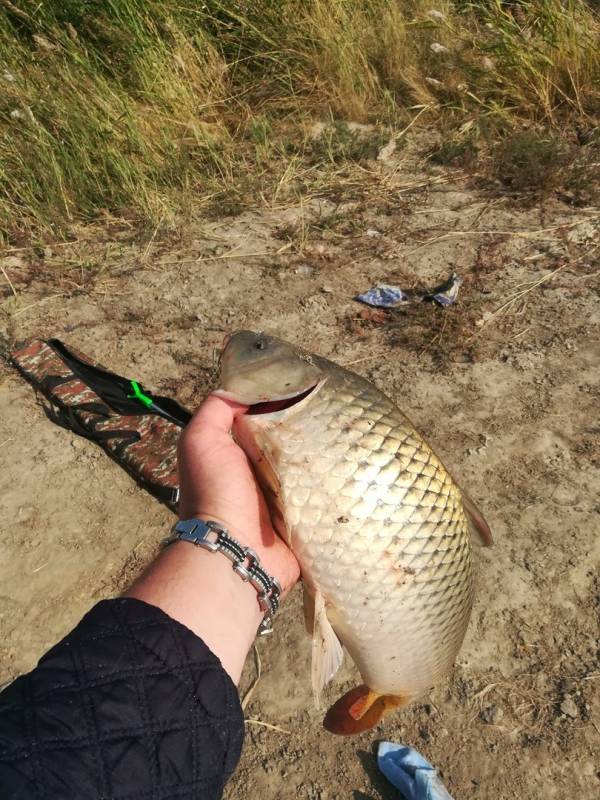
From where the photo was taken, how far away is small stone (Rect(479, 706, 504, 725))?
220cm

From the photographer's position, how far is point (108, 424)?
10.6 feet

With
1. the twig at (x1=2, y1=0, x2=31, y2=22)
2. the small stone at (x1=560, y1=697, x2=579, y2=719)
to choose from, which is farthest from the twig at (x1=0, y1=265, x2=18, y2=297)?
the small stone at (x1=560, y1=697, x2=579, y2=719)

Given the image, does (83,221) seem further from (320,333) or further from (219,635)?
(219,635)

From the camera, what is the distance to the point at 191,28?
5.41m

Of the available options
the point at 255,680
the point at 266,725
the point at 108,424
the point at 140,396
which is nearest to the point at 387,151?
the point at 140,396

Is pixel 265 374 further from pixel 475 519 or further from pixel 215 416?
pixel 475 519

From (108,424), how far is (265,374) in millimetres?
1701

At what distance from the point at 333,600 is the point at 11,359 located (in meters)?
2.69

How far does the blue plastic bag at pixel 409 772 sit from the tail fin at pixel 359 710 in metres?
0.37

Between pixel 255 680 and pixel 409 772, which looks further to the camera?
pixel 255 680

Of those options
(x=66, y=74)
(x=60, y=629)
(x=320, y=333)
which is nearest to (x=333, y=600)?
(x=60, y=629)

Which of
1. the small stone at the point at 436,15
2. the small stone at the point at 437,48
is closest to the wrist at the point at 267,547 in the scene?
the small stone at the point at 437,48

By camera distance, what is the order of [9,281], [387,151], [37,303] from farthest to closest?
[387,151] < [9,281] < [37,303]

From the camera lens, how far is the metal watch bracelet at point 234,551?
5.37 feet
